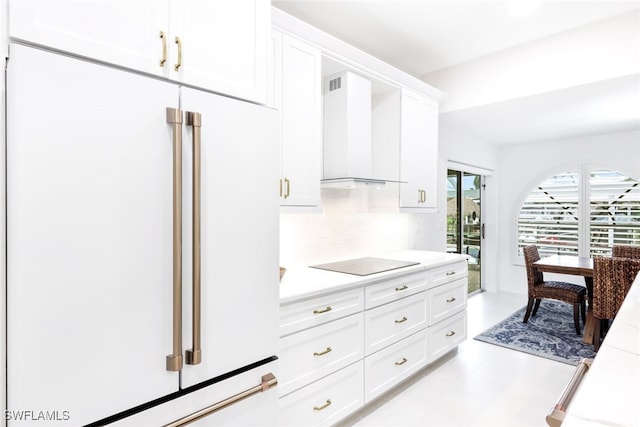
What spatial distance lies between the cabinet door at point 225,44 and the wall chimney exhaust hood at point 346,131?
1128 millimetres

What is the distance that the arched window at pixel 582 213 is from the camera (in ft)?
15.5

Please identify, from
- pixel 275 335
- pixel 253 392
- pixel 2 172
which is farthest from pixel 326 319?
pixel 2 172

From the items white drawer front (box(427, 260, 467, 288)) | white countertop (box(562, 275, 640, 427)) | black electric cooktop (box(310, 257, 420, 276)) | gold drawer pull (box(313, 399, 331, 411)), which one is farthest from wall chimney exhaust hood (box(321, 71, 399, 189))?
white countertop (box(562, 275, 640, 427))

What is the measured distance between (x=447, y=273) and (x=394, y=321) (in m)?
0.85

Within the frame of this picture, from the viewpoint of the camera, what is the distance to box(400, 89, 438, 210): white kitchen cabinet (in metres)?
3.05

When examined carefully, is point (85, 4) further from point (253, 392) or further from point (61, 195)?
point (253, 392)

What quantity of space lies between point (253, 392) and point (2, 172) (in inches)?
42.5

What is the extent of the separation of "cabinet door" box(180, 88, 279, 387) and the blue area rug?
2.95m

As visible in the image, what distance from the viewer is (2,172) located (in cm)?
91

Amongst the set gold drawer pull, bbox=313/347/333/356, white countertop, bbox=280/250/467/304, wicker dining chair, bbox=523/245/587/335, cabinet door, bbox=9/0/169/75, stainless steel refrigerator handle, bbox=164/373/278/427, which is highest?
cabinet door, bbox=9/0/169/75

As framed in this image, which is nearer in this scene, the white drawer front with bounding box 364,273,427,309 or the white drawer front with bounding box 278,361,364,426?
the white drawer front with bounding box 278,361,364,426

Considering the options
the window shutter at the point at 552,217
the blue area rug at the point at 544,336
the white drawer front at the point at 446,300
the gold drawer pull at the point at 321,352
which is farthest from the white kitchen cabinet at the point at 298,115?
the window shutter at the point at 552,217

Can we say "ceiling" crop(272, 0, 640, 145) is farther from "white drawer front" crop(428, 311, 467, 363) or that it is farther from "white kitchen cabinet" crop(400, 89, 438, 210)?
"white drawer front" crop(428, 311, 467, 363)

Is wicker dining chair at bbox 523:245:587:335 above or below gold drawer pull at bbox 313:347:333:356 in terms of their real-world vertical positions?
below
